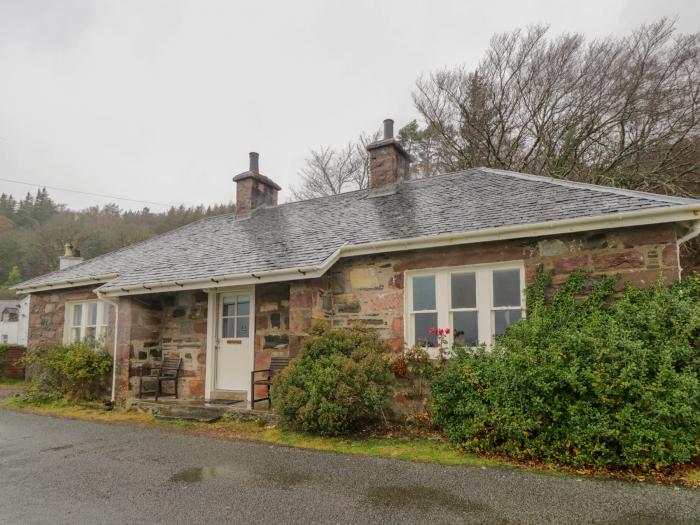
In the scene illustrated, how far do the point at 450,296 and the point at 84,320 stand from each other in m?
9.79

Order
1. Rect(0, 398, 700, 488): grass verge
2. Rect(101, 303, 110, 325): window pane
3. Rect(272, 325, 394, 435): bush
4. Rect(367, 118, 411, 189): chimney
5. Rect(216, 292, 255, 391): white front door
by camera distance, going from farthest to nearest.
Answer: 1. Rect(367, 118, 411, 189): chimney
2. Rect(101, 303, 110, 325): window pane
3. Rect(216, 292, 255, 391): white front door
4. Rect(272, 325, 394, 435): bush
5. Rect(0, 398, 700, 488): grass verge

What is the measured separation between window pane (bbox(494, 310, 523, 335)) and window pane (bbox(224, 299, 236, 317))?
5477mm

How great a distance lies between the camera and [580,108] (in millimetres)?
14086

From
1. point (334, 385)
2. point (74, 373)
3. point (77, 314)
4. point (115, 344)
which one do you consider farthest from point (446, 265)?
point (77, 314)

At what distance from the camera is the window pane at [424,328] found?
281 inches

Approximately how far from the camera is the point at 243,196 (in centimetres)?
1380

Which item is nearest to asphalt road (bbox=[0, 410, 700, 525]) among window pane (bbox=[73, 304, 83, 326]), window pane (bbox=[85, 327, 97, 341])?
window pane (bbox=[85, 327, 97, 341])

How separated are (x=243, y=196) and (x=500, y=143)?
30.6 ft

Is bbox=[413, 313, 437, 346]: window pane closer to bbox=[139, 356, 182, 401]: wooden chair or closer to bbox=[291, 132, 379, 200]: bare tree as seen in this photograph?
bbox=[139, 356, 182, 401]: wooden chair

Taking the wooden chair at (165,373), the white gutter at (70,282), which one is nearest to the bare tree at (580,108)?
the wooden chair at (165,373)

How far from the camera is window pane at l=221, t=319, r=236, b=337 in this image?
9.39 meters

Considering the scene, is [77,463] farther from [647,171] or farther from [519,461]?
[647,171]

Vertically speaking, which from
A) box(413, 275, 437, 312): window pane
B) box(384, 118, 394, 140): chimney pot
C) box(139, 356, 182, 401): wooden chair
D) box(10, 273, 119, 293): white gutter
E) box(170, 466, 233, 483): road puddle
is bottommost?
box(170, 466, 233, 483): road puddle

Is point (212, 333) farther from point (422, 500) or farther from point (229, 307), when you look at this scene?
point (422, 500)
